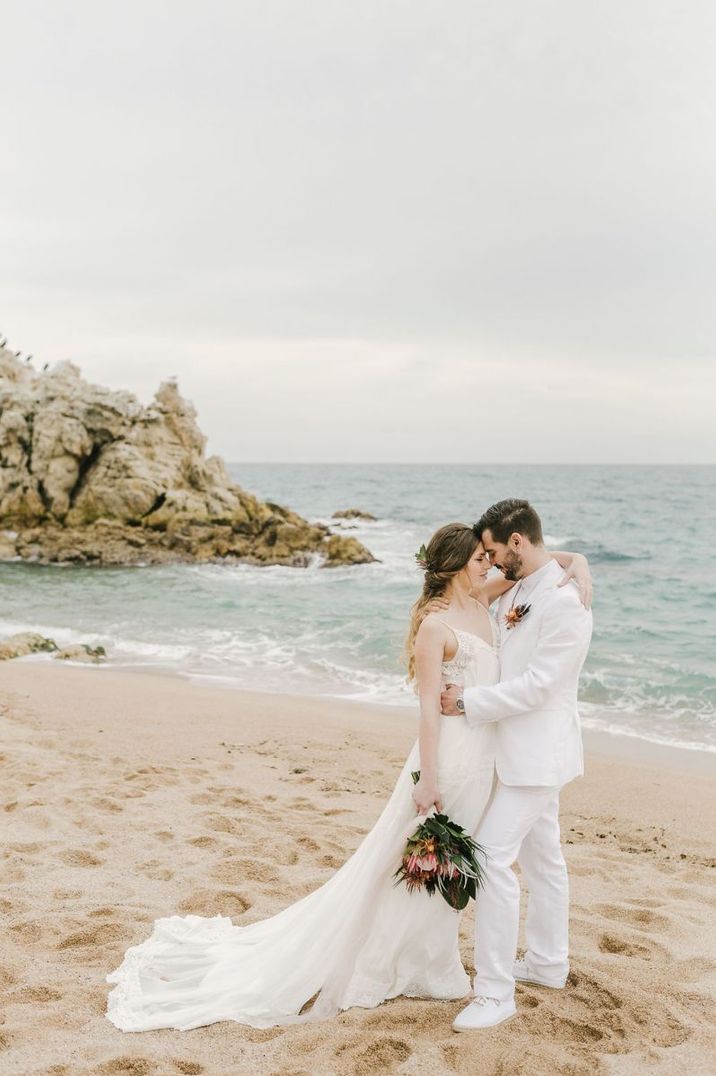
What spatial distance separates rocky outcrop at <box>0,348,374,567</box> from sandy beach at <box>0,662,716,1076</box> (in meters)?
19.6

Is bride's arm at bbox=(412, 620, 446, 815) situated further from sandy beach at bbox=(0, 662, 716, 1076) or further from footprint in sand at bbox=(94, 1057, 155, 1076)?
footprint in sand at bbox=(94, 1057, 155, 1076)

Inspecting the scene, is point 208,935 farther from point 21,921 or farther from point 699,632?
point 699,632

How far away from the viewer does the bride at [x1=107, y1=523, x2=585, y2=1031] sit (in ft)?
13.1

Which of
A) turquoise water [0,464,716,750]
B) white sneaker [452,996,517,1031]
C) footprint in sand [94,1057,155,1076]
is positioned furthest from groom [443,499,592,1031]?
footprint in sand [94,1057,155,1076]

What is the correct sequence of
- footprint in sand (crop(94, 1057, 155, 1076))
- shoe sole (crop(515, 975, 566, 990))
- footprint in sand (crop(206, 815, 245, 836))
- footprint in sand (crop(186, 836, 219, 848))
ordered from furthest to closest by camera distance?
footprint in sand (crop(206, 815, 245, 836))
footprint in sand (crop(186, 836, 219, 848))
shoe sole (crop(515, 975, 566, 990))
footprint in sand (crop(94, 1057, 155, 1076))

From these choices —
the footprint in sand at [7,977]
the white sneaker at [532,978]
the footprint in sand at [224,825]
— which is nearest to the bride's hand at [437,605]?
the white sneaker at [532,978]

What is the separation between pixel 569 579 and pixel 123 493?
29.2m

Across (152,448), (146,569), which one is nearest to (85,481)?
(152,448)

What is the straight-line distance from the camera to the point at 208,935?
460 cm

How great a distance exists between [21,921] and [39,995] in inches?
31.4

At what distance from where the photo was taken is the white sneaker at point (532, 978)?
14.0ft

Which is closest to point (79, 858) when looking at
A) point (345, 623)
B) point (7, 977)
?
point (7, 977)

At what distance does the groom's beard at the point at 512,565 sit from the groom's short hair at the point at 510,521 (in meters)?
0.08

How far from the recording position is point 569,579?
13.6 ft
